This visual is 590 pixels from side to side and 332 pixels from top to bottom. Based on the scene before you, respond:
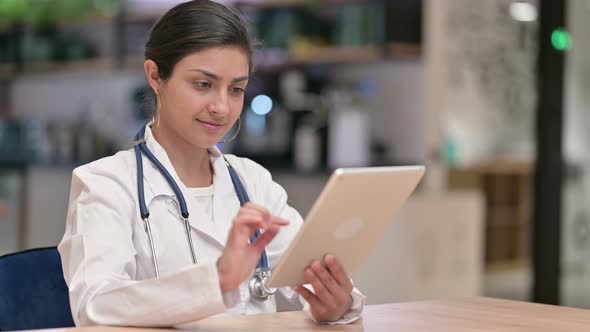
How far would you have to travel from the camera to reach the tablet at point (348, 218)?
1.44 metres

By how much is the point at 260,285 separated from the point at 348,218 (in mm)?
351

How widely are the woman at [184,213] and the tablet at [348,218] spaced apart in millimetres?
35

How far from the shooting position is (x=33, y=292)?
179 centimetres

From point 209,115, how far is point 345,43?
347cm

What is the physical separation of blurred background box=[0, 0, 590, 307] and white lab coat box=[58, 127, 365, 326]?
2.70 meters

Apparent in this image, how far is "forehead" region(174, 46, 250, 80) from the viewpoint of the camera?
5.89 ft

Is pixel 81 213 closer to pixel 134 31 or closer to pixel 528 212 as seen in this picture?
pixel 134 31

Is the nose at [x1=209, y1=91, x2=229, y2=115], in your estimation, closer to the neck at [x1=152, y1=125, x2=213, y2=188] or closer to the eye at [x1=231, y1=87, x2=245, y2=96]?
the eye at [x1=231, y1=87, x2=245, y2=96]

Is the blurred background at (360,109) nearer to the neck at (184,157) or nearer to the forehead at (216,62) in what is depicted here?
the neck at (184,157)

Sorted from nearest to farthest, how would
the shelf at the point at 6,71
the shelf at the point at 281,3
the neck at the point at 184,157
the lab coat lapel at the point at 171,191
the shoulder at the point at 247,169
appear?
1. the lab coat lapel at the point at 171,191
2. the neck at the point at 184,157
3. the shoulder at the point at 247,169
4. the shelf at the point at 281,3
5. the shelf at the point at 6,71

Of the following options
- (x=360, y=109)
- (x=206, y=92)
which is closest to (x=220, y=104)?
(x=206, y=92)

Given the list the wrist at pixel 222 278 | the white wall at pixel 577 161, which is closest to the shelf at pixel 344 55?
the white wall at pixel 577 161

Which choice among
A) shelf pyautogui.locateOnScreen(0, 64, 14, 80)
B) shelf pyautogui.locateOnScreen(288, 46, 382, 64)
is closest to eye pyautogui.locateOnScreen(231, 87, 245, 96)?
shelf pyautogui.locateOnScreen(288, 46, 382, 64)

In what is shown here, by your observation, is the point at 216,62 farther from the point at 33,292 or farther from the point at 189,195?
the point at 33,292
